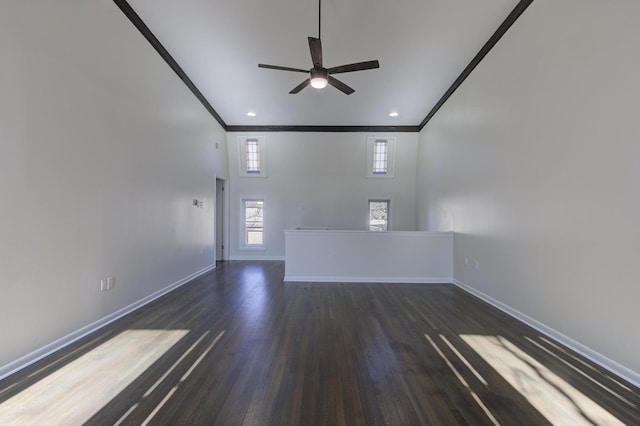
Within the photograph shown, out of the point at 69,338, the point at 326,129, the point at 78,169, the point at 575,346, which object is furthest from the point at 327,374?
the point at 326,129

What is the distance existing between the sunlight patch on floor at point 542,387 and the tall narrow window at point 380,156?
5.56 metres

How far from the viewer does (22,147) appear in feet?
7.20

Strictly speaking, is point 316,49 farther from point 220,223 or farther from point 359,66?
point 220,223

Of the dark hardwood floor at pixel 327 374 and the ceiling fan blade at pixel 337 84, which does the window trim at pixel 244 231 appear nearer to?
the dark hardwood floor at pixel 327 374

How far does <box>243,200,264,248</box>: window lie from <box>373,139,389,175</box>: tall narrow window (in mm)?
3325

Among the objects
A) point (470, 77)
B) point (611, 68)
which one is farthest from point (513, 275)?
point (470, 77)

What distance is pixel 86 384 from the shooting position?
199cm

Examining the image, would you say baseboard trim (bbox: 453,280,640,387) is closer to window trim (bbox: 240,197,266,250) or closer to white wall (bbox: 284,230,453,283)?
white wall (bbox: 284,230,453,283)

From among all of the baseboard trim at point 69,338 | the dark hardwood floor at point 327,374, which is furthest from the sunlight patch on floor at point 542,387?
the baseboard trim at point 69,338

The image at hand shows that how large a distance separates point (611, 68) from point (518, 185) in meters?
1.39

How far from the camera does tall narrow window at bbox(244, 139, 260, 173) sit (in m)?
7.55

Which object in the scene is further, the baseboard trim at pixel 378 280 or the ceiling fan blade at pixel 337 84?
A: the baseboard trim at pixel 378 280

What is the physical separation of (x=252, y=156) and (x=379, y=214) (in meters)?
3.86

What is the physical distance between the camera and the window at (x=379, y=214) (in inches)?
307
